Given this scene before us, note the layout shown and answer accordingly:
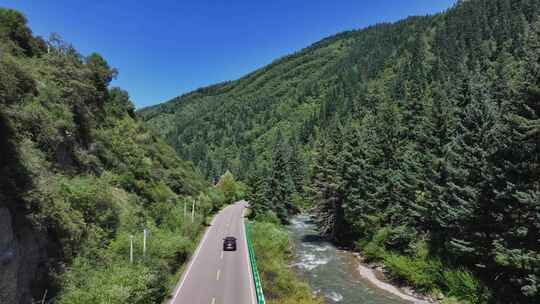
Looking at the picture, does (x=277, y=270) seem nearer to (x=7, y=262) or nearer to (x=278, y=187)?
(x=7, y=262)

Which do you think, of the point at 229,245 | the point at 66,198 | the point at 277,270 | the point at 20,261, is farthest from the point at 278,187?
the point at 20,261

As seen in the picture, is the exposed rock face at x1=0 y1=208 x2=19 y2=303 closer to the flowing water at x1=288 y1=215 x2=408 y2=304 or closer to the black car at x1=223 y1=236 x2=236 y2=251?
the flowing water at x1=288 y1=215 x2=408 y2=304

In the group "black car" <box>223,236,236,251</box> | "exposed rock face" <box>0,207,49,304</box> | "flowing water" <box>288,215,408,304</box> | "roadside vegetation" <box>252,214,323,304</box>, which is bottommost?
"flowing water" <box>288,215,408,304</box>

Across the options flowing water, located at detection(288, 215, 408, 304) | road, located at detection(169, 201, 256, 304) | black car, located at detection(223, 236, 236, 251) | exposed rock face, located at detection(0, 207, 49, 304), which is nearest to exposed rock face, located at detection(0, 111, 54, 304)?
exposed rock face, located at detection(0, 207, 49, 304)

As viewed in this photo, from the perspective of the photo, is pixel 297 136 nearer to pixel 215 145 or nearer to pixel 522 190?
pixel 215 145

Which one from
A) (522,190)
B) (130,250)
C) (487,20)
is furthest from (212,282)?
(487,20)
